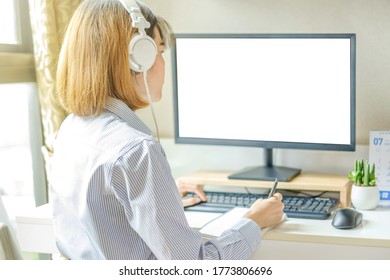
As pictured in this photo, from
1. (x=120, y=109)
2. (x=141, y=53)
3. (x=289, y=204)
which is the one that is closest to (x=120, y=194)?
(x=120, y=109)

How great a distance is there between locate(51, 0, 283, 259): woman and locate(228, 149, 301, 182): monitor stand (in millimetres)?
509

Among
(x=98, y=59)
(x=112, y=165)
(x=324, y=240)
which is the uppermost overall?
(x=98, y=59)

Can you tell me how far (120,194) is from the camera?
1.17 m

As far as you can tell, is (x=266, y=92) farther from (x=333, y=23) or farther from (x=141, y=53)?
(x=141, y=53)

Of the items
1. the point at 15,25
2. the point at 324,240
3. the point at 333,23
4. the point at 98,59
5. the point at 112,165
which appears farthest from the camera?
the point at 15,25

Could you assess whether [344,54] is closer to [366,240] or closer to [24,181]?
[366,240]

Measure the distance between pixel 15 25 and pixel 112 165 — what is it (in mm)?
1219

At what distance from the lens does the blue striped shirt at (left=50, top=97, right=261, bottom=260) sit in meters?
1.16

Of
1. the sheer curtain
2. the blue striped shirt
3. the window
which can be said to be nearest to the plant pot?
the blue striped shirt

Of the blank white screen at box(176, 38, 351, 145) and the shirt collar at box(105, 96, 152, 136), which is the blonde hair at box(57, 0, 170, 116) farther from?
the blank white screen at box(176, 38, 351, 145)

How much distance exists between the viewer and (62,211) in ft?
4.40

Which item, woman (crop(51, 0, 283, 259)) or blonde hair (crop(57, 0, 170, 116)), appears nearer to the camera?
woman (crop(51, 0, 283, 259))

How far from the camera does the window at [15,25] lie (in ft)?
7.09

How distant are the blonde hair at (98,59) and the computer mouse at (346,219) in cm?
62
